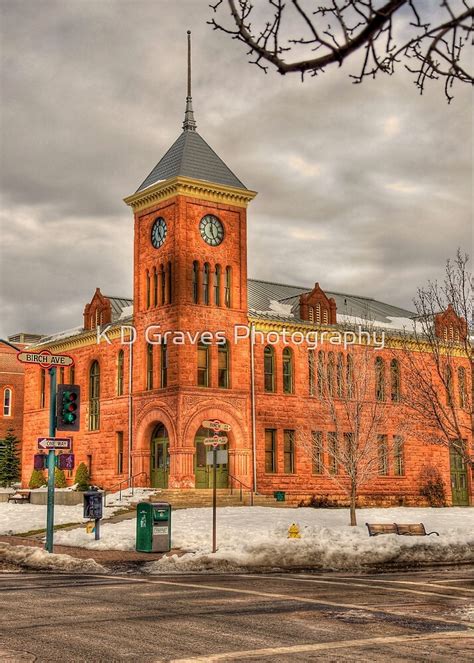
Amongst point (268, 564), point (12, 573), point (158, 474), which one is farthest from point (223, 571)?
point (158, 474)

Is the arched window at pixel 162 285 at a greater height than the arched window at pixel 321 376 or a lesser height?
greater

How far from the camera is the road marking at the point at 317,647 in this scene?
29.4ft

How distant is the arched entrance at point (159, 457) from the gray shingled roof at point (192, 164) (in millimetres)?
11864

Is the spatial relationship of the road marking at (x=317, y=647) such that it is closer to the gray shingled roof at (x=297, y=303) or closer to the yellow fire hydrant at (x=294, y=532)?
the yellow fire hydrant at (x=294, y=532)

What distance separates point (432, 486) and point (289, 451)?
915cm

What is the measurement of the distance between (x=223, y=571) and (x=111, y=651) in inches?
398

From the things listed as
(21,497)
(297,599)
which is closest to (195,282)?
(21,497)

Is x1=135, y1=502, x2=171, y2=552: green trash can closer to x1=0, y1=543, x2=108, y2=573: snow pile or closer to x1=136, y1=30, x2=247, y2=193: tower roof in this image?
x1=0, y1=543, x2=108, y2=573: snow pile

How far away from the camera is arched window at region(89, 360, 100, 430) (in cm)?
4538

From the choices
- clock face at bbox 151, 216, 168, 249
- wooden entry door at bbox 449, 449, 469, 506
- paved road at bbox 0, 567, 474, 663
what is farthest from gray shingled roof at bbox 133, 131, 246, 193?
paved road at bbox 0, 567, 474, 663

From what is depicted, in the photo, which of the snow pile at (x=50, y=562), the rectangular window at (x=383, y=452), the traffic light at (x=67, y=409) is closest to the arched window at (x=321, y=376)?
the rectangular window at (x=383, y=452)

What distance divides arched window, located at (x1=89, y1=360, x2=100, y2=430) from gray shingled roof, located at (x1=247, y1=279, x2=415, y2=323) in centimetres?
880

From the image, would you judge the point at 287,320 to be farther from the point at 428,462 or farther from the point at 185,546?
the point at 185,546

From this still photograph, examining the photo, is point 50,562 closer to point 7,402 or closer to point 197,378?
point 197,378
